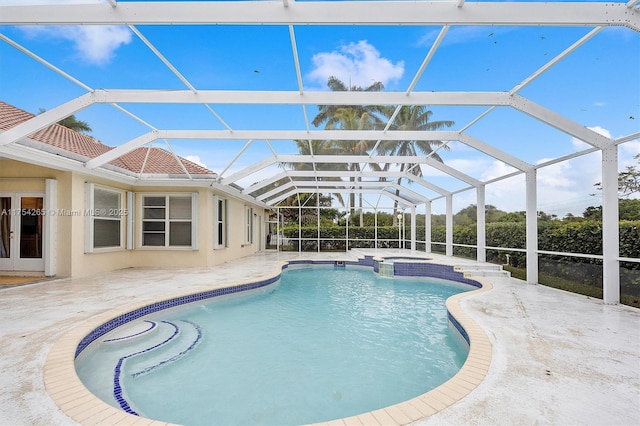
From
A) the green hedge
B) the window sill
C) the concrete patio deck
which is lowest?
the concrete patio deck

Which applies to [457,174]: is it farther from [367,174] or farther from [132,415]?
[132,415]

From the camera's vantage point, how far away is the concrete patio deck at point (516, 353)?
2416 mm

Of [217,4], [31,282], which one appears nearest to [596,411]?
[217,4]

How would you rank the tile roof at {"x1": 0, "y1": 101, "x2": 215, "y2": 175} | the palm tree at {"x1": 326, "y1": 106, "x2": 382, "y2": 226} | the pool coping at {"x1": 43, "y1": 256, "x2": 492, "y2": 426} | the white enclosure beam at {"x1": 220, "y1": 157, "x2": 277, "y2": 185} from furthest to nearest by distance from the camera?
the palm tree at {"x1": 326, "y1": 106, "x2": 382, "y2": 226}, the white enclosure beam at {"x1": 220, "y1": 157, "x2": 277, "y2": 185}, the tile roof at {"x1": 0, "y1": 101, "x2": 215, "y2": 175}, the pool coping at {"x1": 43, "y1": 256, "x2": 492, "y2": 426}

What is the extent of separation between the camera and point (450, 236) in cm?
1391

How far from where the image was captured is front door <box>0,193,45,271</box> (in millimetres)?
8344

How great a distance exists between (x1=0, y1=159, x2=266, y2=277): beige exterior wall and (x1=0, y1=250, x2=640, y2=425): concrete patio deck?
150cm

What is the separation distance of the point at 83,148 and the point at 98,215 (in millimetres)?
2025

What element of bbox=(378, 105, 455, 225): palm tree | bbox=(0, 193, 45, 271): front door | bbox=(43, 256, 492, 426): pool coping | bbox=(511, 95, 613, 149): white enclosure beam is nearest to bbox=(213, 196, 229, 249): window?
bbox=(0, 193, 45, 271): front door

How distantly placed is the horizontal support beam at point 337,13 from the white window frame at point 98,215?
5.84 m

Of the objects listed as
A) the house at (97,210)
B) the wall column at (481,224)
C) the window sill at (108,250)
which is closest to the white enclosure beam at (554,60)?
the wall column at (481,224)

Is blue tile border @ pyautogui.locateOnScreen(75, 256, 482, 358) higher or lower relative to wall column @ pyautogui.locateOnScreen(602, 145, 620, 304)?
lower

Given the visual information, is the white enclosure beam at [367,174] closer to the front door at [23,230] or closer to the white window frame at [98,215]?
the white window frame at [98,215]

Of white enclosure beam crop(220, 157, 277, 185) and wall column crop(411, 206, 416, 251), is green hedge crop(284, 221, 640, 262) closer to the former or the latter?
wall column crop(411, 206, 416, 251)
